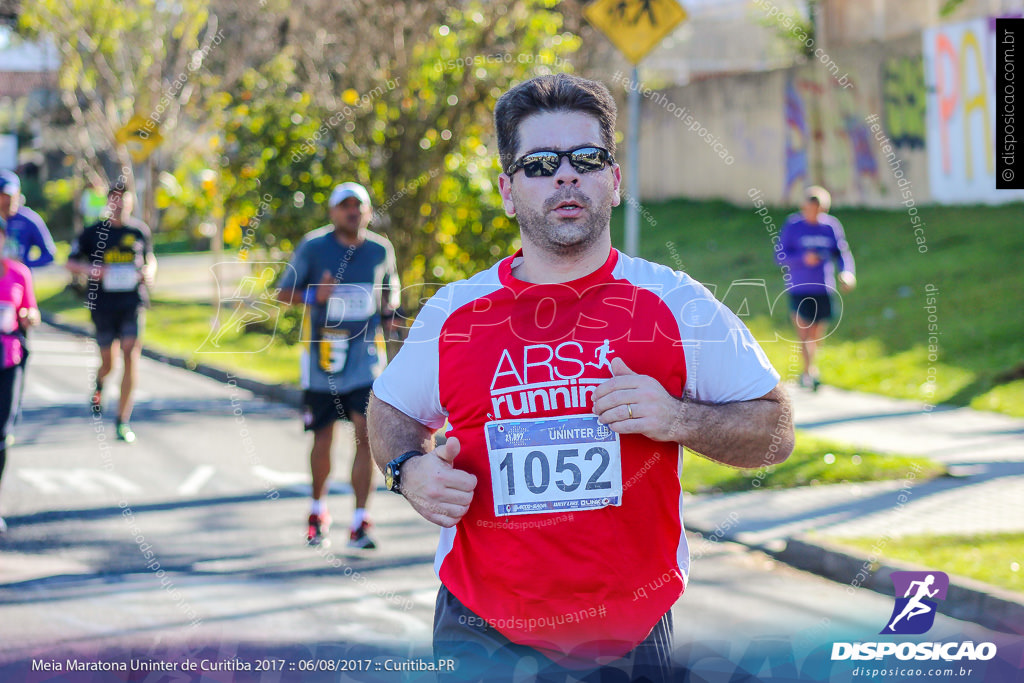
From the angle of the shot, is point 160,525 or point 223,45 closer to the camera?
point 160,525

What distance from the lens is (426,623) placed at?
5.95 metres

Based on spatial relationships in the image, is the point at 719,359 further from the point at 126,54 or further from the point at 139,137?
the point at 126,54

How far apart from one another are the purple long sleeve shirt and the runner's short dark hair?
970 cm

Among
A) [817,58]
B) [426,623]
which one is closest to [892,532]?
[426,623]

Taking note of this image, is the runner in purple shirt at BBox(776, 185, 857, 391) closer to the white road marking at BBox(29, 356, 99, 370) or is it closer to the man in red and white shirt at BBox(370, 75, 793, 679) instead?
the white road marking at BBox(29, 356, 99, 370)

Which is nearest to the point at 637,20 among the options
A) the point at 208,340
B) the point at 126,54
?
the point at 208,340

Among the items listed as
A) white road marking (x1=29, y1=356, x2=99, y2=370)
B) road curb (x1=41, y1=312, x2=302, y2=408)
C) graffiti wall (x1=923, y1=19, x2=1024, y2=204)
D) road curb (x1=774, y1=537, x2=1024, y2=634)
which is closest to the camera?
road curb (x1=774, y1=537, x2=1024, y2=634)

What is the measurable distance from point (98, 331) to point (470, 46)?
4.64 m

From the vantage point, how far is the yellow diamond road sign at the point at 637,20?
329 inches

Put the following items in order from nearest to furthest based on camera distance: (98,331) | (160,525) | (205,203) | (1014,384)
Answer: (160,525) → (98,331) → (1014,384) → (205,203)

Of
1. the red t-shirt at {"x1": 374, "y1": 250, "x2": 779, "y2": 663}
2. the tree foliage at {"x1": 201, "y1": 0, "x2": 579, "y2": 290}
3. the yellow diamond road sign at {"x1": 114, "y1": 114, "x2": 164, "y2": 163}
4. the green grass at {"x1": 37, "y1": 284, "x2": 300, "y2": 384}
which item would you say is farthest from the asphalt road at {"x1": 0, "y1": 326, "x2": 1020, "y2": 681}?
the yellow diamond road sign at {"x1": 114, "y1": 114, "x2": 164, "y2": 163}

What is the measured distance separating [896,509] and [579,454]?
5.68 meters

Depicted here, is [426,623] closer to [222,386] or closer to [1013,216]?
[222,386]

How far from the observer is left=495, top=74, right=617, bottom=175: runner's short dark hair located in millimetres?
2875
